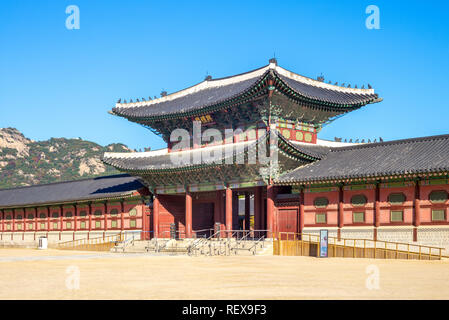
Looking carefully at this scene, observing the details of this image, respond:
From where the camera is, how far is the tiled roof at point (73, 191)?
154 feet

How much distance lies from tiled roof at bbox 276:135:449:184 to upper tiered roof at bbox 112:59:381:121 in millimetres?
4404

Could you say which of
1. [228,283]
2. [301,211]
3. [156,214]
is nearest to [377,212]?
A: [301,211]

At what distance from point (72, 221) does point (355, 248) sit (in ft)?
94.2

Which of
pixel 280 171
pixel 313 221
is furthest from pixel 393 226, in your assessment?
pixel 280 171

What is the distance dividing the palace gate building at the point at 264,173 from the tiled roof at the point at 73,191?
0.25m

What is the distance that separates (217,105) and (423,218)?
16.4m

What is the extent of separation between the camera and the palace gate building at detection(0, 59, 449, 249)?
31.1 m

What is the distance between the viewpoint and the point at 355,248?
3127cm

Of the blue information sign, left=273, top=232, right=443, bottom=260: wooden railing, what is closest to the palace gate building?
left=273, top=232, right=443, bottom=260: wooden railing

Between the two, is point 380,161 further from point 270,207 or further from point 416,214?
point 270,207

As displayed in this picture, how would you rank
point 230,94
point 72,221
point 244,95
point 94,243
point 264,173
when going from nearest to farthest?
point 264,173
point 244,95
point 230,94
point 94,243
point 72,221

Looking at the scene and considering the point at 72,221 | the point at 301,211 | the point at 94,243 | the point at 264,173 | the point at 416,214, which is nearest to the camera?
the point at 416,214

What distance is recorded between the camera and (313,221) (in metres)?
34.6

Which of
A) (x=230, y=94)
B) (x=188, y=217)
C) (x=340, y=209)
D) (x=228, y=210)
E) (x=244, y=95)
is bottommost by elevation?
(x=188, y=217)
